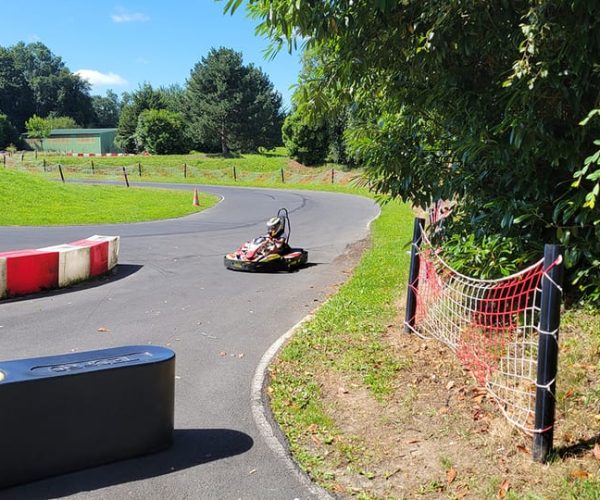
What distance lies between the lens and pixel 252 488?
3.76 m

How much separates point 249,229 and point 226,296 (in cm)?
889

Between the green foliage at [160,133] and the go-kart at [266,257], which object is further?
the green foliage at [160,133]

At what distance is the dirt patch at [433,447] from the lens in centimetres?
373

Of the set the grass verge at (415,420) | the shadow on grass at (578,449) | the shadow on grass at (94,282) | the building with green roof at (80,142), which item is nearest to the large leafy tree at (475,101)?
the grass verge at (415,420)

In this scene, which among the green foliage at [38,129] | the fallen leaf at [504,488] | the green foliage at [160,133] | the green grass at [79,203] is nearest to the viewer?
the fallen leaf at [504,488]

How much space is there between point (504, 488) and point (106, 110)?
153 metres

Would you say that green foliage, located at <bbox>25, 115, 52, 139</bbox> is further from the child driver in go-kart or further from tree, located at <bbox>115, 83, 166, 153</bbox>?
the child driver in go-kart

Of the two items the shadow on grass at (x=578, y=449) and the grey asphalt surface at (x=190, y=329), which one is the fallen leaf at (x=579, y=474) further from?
the grey asphalt surface at (x=190, y=329)

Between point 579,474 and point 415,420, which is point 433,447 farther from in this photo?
point 579,474

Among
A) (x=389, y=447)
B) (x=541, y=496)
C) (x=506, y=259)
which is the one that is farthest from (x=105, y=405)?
(x=506, y=259)

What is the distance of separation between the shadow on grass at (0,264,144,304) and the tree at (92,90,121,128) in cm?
12498

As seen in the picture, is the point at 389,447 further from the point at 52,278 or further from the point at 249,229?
the point at 249,229

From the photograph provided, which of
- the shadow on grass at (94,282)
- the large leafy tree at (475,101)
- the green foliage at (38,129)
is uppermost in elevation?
the green foliage at (38,129)

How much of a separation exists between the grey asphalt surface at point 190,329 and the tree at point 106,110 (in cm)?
12278
